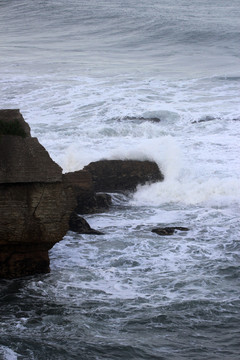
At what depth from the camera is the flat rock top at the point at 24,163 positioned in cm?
983

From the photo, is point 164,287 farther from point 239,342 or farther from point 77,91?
point 77,91

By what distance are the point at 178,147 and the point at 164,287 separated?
9683 mm

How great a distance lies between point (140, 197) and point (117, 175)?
0.82 meters

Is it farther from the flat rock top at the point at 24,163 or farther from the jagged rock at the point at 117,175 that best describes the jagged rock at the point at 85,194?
the flat rock top at the point at 24,163

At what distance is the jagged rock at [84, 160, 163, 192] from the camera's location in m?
16.0

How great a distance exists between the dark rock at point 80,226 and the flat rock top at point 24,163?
10.4 feet

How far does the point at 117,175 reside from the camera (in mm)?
16234

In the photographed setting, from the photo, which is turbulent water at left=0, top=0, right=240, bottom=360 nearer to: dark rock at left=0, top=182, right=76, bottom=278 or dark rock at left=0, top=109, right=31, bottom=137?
dark rock at left=0, top=182, right=76, bottom=278

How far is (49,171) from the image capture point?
9.93 m

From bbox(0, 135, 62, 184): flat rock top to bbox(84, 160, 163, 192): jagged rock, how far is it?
596 cm

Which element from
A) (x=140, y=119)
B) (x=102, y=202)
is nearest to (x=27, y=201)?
(x=102, y=202)

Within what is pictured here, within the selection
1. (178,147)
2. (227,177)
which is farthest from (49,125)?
(227,177)

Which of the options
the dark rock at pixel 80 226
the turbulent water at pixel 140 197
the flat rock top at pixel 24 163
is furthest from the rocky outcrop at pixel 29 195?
the dark rock at pixel 80 226

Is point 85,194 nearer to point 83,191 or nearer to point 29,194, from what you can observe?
point 83,191
